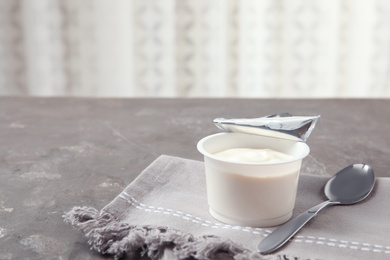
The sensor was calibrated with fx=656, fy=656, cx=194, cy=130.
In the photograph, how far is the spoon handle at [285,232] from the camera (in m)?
0.63

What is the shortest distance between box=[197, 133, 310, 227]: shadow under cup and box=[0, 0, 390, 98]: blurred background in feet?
4.48

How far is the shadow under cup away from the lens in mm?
675

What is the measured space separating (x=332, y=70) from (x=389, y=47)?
0.63 feet

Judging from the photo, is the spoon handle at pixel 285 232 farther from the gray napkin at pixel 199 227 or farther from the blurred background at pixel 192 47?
the blurred background at pixel 192 47

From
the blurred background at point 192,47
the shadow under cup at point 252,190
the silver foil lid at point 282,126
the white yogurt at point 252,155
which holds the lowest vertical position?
the blurred background at point 192,47

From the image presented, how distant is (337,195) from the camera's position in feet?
2.48

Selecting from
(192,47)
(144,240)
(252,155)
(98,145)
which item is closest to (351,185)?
(252,155)

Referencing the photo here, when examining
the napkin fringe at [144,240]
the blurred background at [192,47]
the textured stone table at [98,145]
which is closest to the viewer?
the napkin fringe at [144,240]

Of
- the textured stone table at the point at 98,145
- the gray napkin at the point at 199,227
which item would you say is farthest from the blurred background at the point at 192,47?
the gray napkin at the point at 199,227

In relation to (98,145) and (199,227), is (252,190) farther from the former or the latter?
(98,145)

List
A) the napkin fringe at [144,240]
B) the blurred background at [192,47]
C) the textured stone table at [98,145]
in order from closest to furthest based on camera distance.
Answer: the napkin fringe at [144,240] < the textured stone table at [98,145] < the blurred background at [192,47]

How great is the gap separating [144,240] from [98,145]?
408mm

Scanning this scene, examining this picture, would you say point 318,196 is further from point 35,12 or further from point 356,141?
point 35,12

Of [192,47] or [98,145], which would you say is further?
[192,47]
